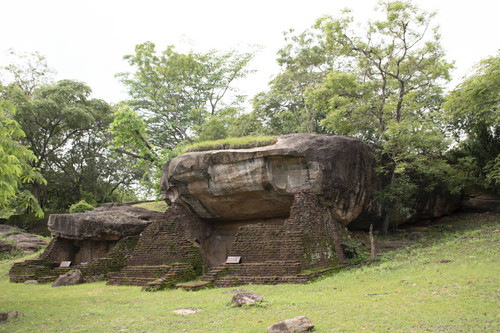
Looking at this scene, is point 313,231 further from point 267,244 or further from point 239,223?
point 239,223

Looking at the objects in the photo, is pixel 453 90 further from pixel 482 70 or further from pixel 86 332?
pixel 86 332

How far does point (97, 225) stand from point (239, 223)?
5894 mm

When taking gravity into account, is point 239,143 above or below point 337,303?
above

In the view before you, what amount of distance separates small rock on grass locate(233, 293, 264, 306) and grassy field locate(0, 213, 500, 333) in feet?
0.59

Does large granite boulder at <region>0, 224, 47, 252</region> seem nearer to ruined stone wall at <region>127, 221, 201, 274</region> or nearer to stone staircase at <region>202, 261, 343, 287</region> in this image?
ruined stone wall at <region>127, 221, 201, 274</region>

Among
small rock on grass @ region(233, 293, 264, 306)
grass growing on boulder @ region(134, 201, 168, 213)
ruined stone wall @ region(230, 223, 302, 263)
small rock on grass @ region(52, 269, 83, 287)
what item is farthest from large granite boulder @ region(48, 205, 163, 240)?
small rock on grass @ region(233, 293, 264, 306)

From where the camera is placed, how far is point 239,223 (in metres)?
16.4

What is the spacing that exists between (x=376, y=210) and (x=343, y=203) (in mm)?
3057

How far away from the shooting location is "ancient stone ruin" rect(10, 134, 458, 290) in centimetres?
1145

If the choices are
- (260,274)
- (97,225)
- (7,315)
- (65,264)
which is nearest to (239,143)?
(260,274)

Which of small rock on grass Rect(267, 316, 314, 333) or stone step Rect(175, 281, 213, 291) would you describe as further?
stone step Rect(175, 281, 213, 291)

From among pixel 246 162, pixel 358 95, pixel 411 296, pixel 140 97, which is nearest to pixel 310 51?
pixel 358 95

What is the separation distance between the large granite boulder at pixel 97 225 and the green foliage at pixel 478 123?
12349mm

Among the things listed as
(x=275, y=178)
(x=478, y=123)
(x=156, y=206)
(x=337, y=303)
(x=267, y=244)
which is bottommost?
(x=337, y=303)
